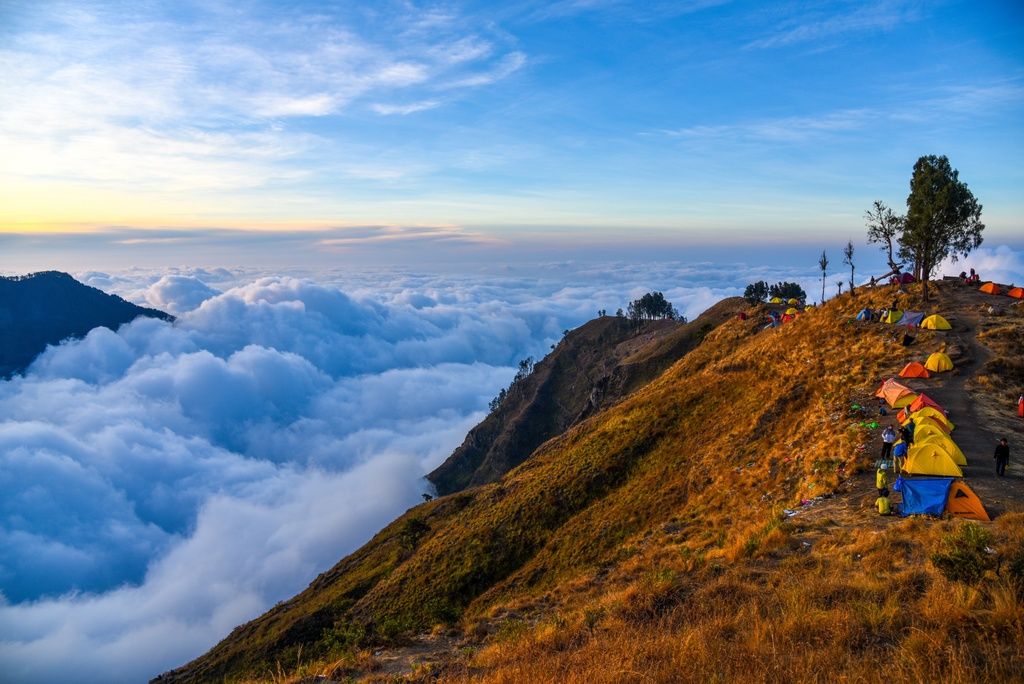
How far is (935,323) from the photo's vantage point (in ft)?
124

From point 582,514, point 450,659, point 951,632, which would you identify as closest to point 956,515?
point 951,632

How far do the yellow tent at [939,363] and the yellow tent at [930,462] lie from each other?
1506cm

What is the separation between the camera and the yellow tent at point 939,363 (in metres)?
31.3

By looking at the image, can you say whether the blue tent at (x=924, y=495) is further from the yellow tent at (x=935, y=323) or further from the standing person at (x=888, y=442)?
the yellow tent at (x=935, y=323)

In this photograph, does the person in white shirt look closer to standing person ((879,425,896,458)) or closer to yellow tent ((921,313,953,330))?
standing person ((879,425,896,458))

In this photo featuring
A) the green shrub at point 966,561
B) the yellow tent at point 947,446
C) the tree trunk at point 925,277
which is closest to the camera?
the green shrub at point 966,561

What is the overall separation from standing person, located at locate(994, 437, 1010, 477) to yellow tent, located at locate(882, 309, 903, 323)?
25.5 meters

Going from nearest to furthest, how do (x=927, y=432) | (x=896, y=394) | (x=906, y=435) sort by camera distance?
(x=927, y=432) → (x=906, y=435) → (x=896, y=394)

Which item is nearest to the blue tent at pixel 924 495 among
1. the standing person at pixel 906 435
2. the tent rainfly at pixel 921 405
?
the standing person at pixel 906 435

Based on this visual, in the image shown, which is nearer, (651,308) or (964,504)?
(964,504)

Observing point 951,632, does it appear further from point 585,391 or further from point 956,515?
point 585,391

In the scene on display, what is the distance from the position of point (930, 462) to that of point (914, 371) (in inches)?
604

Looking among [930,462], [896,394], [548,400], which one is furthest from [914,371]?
[548,400]

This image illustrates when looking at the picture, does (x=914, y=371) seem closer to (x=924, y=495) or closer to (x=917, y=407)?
(x=917, y=407)
